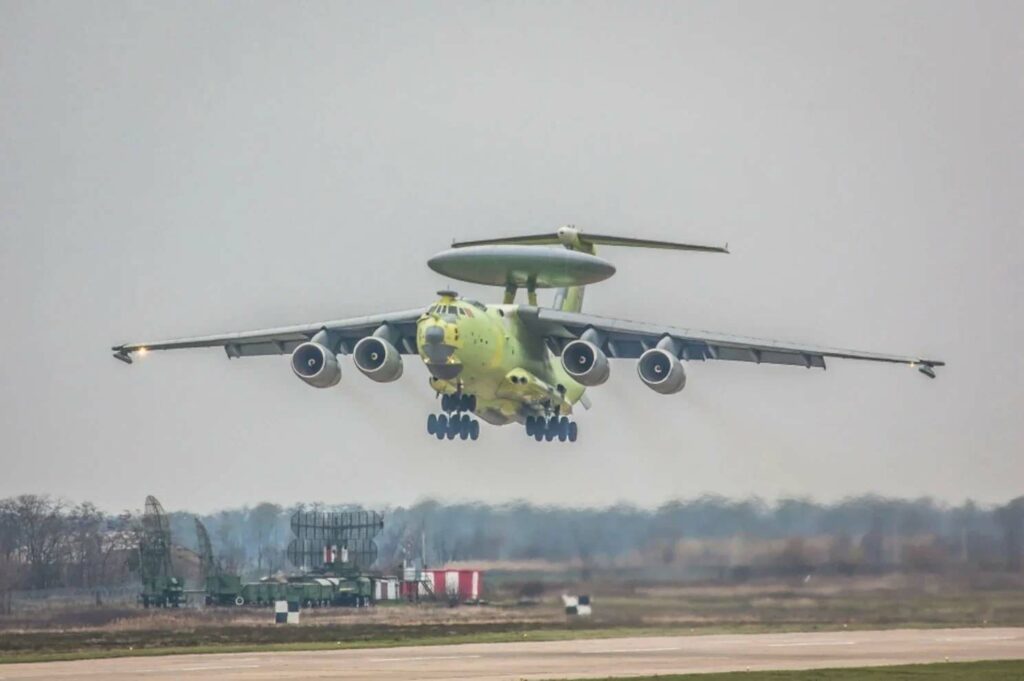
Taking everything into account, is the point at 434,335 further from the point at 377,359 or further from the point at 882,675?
the point at 882,675

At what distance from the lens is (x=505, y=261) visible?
36188 mm

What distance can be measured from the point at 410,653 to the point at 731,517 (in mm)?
7507

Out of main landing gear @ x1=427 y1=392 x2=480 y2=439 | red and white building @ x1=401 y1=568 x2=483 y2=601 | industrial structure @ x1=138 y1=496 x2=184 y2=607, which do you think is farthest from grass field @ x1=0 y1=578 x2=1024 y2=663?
main landing gear @ x1=427 y1=392 x2=480 y2=439

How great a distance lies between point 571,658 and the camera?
109 feet

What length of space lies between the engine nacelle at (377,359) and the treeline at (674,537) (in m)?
3.88

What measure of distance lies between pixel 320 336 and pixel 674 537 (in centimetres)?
747

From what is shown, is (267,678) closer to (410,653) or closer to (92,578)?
(410,653)

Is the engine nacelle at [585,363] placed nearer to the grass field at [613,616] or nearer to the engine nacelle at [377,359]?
the engine nacelle at [377,359]

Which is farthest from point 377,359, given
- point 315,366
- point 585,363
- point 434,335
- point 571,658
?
point 571,658

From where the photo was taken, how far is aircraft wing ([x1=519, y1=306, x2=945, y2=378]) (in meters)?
38.6

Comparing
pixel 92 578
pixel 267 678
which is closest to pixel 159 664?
pixel 267 678

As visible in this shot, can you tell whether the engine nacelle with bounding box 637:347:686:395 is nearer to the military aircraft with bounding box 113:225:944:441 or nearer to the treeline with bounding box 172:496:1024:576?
the military aircraft with bounding box 113:225:944:441

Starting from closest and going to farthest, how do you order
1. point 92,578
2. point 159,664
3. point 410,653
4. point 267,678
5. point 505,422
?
1. point 267,678
2. point 159,664
3. point 410,653
4. point 92,578
5. point 505,422

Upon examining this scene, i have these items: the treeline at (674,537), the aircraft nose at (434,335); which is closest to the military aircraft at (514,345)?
the aircraft nose at (434,335)
